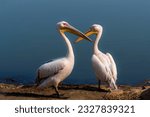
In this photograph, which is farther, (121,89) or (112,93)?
(121,89)

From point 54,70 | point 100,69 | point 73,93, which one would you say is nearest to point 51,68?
point 54,70

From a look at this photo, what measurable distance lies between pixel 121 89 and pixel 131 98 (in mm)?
1389

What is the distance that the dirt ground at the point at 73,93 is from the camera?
A: 460 inches

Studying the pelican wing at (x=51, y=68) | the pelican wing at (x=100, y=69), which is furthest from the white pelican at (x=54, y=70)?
the pelican wing at (x=100, y=69)

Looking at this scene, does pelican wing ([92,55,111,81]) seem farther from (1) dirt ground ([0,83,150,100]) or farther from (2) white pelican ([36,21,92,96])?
(2) white pelican ([36,21,92,96])

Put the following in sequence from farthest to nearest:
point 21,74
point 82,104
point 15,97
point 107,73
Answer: point 21,74 < point 107,73 < point 15,97 < point 82,104

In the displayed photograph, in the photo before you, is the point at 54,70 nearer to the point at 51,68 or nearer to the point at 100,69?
the point at 51,68

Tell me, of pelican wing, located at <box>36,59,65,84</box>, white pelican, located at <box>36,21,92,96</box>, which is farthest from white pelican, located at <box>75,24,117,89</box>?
pelican wing, located at <box>36,59,65,84</box>

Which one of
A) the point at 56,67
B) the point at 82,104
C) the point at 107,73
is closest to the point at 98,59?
the point at 107,73

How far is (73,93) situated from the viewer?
39.8 ft

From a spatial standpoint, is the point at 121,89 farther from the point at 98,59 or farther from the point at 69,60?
the point at 69,60

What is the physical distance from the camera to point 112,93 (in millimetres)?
12141

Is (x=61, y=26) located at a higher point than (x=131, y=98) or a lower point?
higher

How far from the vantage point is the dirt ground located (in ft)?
38.3
